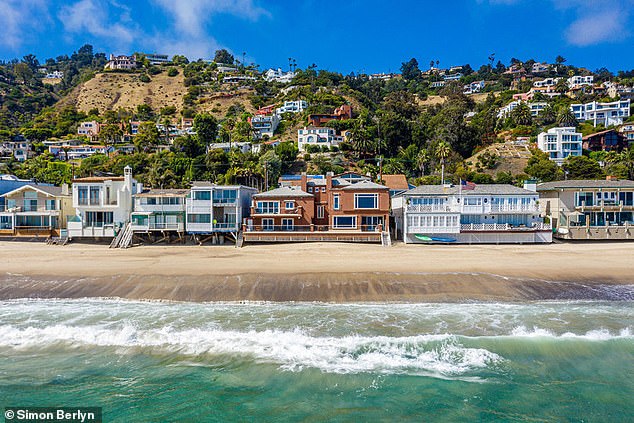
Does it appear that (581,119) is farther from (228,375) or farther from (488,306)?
(228,375)

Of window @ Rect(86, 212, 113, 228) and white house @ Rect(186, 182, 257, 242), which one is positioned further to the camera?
window @ Rect(86, 212, 113, 228)

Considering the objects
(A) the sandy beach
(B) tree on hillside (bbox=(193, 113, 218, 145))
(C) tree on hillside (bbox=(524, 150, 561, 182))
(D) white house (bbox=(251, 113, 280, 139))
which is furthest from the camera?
(D) white house (bbox=(251, 113, 280, 139))

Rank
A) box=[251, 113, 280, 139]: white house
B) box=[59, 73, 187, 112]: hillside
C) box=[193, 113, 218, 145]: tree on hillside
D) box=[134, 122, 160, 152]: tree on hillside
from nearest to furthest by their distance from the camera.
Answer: box=[193, 113, 218, 145]: tree on hillside → box=[134, 122, 160, 152]: tree on hillside → box=[251, 113, 280, 139]: white house → box=[59, 73, 187, 112]: hillside

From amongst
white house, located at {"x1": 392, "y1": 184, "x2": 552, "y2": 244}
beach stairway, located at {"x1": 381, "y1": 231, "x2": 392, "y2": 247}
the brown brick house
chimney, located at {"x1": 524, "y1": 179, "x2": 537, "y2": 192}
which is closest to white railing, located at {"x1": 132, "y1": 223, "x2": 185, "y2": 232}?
the brown brick house

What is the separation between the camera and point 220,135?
329ft

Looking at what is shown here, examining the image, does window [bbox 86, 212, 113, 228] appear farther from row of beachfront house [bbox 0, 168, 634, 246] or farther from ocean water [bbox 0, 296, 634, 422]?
ocean water [bbox 0, 296, 634, 422]

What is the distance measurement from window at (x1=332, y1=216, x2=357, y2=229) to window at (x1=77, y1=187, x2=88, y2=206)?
2402 cm

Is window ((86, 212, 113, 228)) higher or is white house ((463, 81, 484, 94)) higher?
white house ((463, 81, 484, 94))

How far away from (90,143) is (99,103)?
6305cm

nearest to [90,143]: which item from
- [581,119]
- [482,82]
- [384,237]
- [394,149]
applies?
[394,149]

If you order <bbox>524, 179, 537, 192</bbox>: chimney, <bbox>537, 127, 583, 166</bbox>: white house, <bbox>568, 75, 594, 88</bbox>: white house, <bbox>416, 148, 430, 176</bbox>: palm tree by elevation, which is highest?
<bbox>568, 75, 594, 88</bbox>: white house

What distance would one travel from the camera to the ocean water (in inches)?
467

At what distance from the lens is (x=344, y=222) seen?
3834cm

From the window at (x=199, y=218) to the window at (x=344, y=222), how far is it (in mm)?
11884
